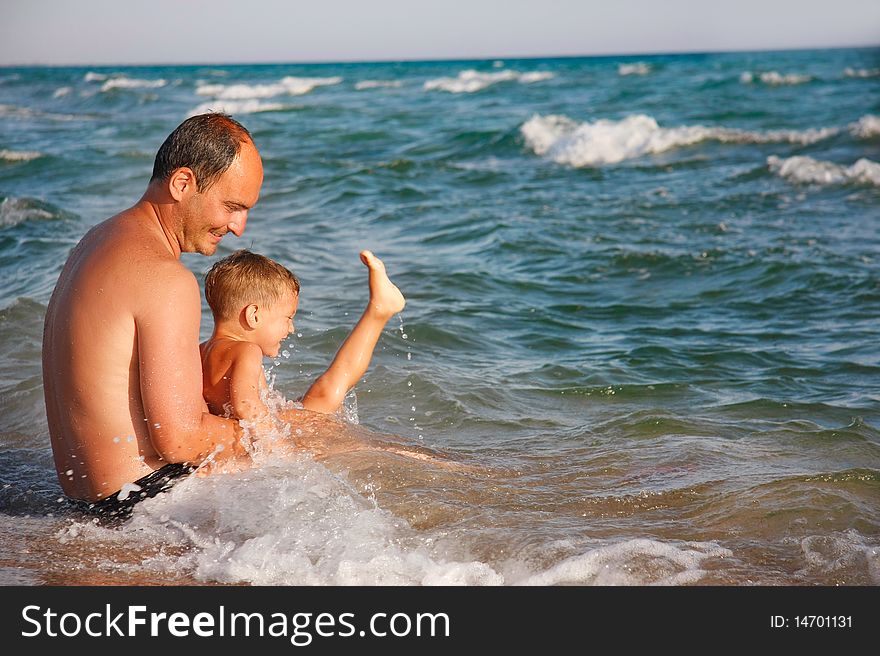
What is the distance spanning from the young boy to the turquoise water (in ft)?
1.15

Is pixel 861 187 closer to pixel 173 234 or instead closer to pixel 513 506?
pixel 513 506

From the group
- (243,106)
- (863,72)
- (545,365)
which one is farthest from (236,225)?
(243,106)

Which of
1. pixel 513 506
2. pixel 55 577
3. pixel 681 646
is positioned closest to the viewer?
pixel 681 646

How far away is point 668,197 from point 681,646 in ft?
31.6

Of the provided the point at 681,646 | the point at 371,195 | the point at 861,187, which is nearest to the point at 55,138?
the point at 371,195

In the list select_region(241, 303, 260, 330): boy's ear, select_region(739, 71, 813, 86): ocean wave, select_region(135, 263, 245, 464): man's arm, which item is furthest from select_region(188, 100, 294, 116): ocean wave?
select_region(135, 263, 245, 464): man's arm

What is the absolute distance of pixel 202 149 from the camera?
347 centimetres

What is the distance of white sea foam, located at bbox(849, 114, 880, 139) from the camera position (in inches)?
596

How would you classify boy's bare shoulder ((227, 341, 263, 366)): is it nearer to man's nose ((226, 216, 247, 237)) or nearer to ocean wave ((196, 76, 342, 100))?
man's nose ((226, 216, 247, 237))

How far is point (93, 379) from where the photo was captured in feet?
11.1

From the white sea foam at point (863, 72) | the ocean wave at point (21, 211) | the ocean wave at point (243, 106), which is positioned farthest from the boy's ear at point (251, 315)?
the white sea foam at point (863, 72)

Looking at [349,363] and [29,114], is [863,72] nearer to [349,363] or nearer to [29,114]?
[29,114]

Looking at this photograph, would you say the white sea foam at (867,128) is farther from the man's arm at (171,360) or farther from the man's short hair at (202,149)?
the man's arm at (171,360)

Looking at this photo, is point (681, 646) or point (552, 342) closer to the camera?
point (681, 646)
